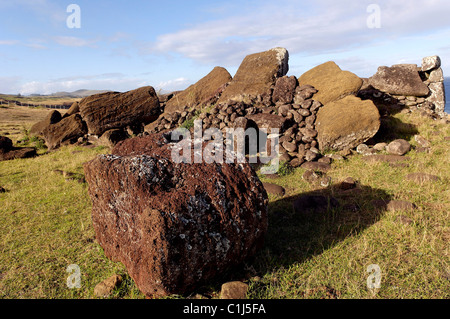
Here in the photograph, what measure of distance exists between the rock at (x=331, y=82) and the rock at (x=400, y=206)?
644 cm

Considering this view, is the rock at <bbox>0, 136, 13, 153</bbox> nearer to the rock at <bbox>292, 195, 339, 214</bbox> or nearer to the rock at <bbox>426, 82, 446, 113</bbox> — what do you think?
the rock at <bbox>292, 195, 339, 214</bbox>

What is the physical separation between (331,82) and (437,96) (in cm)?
724

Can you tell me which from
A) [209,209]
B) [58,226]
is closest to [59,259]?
[58,226]

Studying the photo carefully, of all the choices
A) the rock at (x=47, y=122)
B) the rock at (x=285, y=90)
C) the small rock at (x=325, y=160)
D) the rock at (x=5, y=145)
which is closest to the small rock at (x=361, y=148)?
the small rock at (x=325, y=160)

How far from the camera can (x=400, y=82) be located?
15.4 meters

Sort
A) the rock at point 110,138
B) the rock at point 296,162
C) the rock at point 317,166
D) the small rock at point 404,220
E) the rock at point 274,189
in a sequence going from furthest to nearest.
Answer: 1. the rock at point 110,138
2. the rock at point 296,162
3. the rock at point 317,166
4. the rock at point 274,189
5. the small rock at point 404,220

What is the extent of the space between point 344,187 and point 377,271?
3698 millimetres

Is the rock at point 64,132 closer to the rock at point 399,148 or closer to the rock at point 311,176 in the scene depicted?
the rock at point 311,176

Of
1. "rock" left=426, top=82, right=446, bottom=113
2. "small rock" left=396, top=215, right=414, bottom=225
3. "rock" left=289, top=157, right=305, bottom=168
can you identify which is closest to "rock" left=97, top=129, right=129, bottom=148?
"rock" left=289, top=157, right=305, bottom=168

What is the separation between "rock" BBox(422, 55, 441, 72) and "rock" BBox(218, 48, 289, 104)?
24.7 feet

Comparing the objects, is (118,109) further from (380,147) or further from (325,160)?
(380,147)

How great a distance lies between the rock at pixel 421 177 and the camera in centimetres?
Result: 765

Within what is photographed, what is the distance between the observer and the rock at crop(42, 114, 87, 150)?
15625 millimetres
